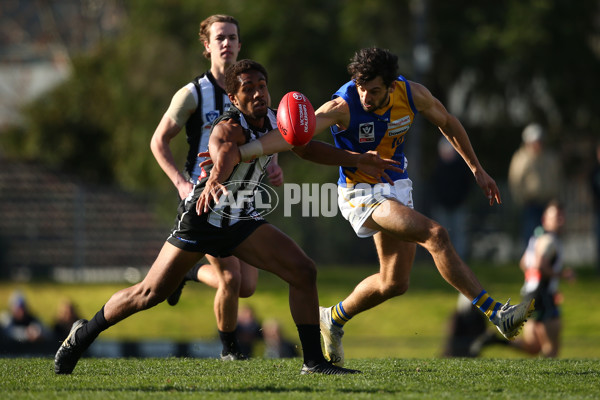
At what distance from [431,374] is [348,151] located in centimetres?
169

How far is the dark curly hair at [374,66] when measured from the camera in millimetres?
6625

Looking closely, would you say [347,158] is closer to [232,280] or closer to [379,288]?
[379,288]

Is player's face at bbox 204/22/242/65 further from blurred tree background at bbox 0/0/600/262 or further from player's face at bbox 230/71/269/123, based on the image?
blurred tree background at bbox 0/0/600/262

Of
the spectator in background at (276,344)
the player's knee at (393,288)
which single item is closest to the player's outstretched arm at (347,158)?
the player's knee at (393,288)

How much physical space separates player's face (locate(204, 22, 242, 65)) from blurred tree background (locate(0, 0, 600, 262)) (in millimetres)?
11763

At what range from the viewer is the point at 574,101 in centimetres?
2164

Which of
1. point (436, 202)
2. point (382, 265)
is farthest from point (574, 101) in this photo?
point (382, 265)

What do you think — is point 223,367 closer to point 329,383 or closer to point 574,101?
point 329,383

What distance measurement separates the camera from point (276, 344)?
14.2 meters

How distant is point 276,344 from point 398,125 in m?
7.80

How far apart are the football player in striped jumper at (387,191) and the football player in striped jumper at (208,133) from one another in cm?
84

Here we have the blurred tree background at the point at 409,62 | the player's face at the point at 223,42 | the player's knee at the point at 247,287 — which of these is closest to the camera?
the player's face at the point at 223,42

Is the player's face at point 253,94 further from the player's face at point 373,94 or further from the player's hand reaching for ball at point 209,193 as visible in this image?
the player's face at point 373,94

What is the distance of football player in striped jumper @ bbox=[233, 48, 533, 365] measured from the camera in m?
6.56
